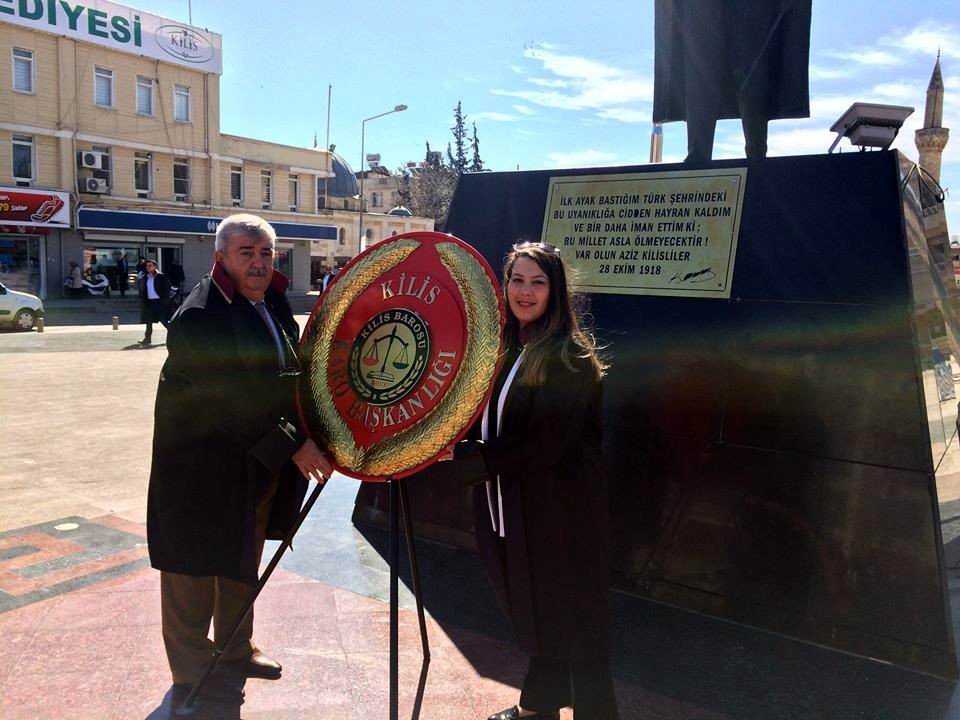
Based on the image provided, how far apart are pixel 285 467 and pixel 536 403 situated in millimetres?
1147

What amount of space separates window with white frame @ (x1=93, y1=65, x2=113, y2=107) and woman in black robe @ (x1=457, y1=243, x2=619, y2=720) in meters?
Answer: 30.9

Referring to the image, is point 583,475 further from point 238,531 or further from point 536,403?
point 238,531

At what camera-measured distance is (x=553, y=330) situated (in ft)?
7.80

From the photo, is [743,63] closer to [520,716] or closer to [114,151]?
[520,716]

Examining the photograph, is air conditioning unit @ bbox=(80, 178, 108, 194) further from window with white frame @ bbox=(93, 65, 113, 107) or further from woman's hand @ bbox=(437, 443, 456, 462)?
woman's hand @ bbox=(437, 443, 456, 462)

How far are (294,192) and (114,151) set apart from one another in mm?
9095

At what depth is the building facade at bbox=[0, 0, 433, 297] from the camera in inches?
1032

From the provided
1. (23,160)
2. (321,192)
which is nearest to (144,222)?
(23,160)

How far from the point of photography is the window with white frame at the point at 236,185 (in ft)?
110

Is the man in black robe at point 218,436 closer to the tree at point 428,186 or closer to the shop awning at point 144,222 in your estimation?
the shop awning at point 144,222

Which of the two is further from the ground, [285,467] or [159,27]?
[159,27]

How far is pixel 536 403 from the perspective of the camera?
233 cm

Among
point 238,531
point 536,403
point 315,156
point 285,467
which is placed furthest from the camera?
point 315,156

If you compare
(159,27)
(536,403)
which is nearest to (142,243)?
(159,27)
